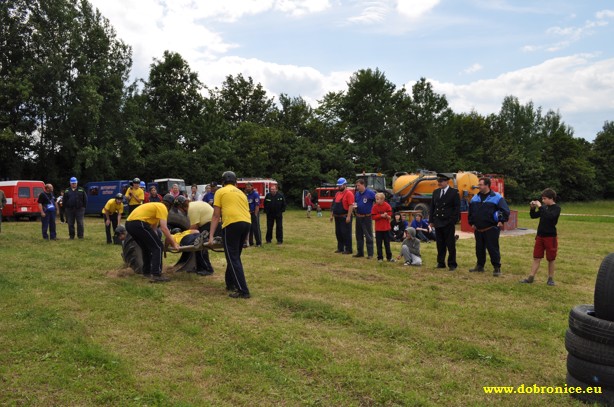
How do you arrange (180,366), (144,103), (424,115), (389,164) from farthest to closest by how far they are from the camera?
(424,115) → (389,164) → (144,103) → (180,366)

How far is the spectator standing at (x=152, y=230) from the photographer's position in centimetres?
802

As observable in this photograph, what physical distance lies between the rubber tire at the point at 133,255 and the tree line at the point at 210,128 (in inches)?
957

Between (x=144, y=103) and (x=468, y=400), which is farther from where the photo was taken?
(x=144, y=103)

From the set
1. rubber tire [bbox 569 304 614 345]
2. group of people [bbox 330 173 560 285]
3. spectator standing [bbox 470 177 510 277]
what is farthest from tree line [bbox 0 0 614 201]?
rubber tire [bbox 569 304 614 345]

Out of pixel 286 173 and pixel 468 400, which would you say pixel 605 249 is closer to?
pixel 468 400

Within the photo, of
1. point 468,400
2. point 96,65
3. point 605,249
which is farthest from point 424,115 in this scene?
point 468,400

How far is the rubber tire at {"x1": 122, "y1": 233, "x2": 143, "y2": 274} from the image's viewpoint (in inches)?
352

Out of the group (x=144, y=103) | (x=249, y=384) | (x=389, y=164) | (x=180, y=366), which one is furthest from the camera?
(x=389, y=164)

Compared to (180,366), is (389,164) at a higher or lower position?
higher

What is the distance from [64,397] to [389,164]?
48.1 m

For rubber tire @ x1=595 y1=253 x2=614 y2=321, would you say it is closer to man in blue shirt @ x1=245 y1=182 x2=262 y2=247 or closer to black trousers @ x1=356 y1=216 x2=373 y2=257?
black trousers @ x1=356 y1=216 x2=373 y2=257

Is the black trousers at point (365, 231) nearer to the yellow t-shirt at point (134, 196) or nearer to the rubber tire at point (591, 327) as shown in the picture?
the yellow t-shirt at point (134, 196)

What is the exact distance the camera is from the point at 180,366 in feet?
14.7

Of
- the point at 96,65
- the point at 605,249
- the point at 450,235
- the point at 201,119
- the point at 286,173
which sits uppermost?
the point at 96,65
